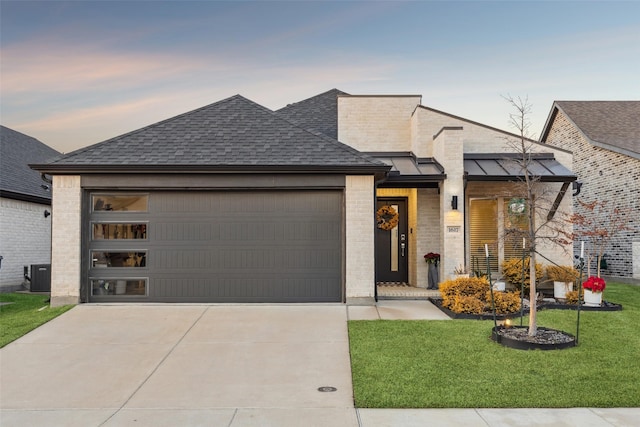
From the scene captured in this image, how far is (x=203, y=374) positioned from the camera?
6.21 m

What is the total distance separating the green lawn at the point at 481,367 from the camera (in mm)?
5168

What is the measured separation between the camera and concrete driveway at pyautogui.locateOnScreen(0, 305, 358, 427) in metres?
4.95

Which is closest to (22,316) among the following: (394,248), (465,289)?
(465,289)

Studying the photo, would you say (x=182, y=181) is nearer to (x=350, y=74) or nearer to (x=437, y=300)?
(x=437, y=300)

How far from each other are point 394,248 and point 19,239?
12.2 metres

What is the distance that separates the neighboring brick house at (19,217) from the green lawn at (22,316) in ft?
11.1

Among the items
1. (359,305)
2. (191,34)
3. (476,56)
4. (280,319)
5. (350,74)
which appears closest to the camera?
(280,319)

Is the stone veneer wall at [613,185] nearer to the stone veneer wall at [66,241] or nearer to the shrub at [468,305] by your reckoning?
the shrub at [468,305]

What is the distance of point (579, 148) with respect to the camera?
64.8 ft

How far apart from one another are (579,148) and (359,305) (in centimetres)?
1468

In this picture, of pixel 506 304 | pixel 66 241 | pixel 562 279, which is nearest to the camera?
pixel 506 304

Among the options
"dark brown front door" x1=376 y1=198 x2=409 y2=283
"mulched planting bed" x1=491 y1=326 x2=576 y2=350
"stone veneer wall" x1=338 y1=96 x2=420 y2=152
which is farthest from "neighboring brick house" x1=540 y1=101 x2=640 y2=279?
"mulched planting bed" x1=491 y1=326 x2=576 y2=350

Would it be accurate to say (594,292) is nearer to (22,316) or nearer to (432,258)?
(432,258)

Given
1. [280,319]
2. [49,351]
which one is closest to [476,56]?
[280,319]
